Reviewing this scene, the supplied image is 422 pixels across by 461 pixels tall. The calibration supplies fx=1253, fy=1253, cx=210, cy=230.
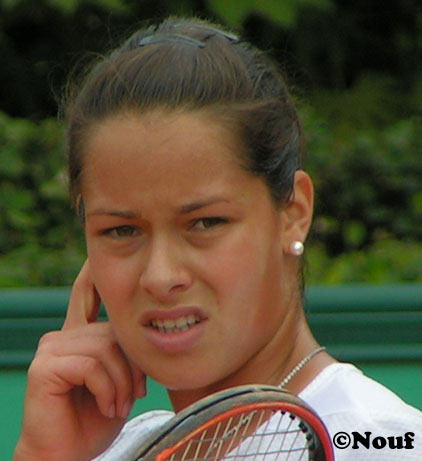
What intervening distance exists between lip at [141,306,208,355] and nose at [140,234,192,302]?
0.03 meters

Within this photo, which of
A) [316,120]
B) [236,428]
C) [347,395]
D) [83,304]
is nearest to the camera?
[236,428]

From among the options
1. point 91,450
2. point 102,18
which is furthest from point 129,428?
point 102,18

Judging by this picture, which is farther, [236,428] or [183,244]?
[183,244]

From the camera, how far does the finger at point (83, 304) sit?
2.46m

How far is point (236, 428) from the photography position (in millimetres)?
1621

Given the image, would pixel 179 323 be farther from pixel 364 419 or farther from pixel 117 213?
pixel 364 419

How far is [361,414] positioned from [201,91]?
22.7 inches

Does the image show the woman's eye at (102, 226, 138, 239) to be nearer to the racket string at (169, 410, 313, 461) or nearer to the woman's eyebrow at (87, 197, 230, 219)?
the woman's eyebrow at (87, 197, 230, 219)

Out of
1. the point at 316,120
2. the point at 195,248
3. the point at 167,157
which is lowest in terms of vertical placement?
the point at 316,120

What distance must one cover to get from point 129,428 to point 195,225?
720 millimetres

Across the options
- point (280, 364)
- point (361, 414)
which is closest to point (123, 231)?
point (280, 364)

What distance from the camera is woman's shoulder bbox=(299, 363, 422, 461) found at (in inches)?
74.9

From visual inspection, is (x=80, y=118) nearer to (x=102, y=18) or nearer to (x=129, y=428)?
(x=129, y=428)

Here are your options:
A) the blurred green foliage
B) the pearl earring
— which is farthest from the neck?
the blurred green foliage
